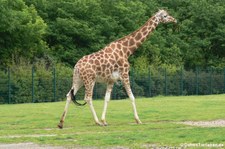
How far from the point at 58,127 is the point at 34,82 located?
Answer: 74.9 ft

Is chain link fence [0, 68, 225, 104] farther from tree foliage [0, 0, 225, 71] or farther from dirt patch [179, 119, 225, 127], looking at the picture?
dirt patch [179, 119, 225, 127]

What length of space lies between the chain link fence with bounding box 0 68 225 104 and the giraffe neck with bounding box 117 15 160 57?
2000cm

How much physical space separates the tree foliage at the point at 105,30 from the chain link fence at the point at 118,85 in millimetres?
3939

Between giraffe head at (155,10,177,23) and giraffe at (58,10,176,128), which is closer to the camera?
giraffe at (58,10,176,128)

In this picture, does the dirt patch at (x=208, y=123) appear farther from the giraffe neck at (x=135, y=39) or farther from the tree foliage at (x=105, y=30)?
the tree foliage at (x=105, y=30)

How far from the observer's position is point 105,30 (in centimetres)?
5816

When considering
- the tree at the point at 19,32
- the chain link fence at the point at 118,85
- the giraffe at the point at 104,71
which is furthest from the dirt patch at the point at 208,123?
the tree at the point at 19,32

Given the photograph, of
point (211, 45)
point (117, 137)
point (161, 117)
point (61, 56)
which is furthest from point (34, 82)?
point (211, 45)

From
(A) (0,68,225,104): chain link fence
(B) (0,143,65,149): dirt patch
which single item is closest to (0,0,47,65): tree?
(A) (0,68,225,104): chain link fence

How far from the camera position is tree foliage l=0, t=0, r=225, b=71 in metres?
49.3

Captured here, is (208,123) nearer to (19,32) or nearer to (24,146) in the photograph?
(24,146)

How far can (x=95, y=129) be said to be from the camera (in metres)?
17.7

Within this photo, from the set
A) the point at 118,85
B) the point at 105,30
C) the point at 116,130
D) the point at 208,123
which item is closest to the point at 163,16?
the point at 208,123

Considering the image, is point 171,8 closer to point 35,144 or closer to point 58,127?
point 58,127
